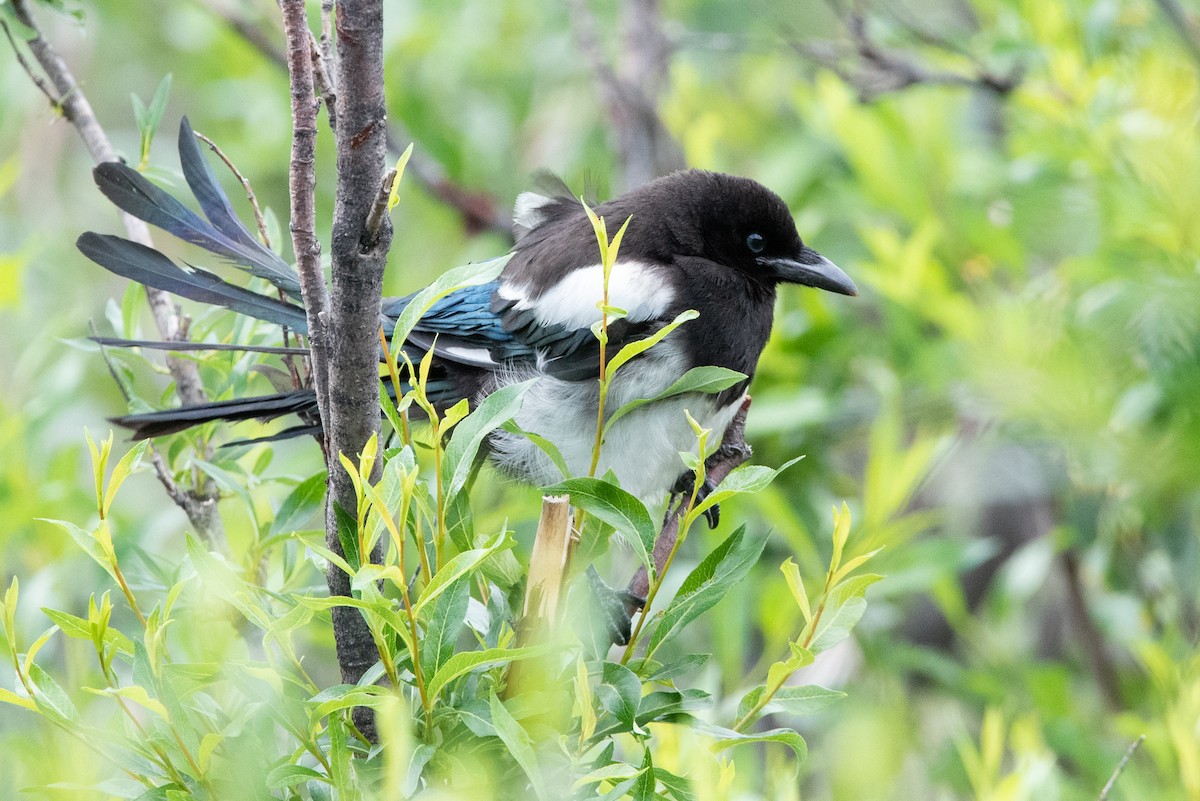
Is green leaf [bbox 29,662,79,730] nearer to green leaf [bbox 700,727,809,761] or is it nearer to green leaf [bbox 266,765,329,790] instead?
green leaf [bbox 266,765,329,790]

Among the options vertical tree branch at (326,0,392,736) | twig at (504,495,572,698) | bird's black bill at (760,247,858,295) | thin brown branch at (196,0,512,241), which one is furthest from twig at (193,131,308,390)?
thin brown branch at (196,0,512,241)

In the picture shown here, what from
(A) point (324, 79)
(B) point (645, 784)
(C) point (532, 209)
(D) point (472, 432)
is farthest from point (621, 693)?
(C) point (532, 209)

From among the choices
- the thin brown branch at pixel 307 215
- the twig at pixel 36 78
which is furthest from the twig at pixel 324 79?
the twig at pixel 36 78

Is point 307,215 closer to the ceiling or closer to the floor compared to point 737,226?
closer to the ceiling

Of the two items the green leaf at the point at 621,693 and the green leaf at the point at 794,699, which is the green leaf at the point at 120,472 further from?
the green leaf at the point at 794,699

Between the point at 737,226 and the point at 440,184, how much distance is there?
185 cm

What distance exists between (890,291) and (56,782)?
238cm

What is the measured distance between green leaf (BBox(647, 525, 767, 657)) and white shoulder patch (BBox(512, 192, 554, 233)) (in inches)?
62.4

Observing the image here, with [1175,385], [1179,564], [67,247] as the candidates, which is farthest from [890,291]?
[67,247]

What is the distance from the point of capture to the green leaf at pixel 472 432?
4.25ft

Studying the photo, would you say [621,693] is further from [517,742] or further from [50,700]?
[50,700]

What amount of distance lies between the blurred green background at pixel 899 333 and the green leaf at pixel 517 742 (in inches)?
20.0

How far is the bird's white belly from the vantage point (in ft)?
7.91

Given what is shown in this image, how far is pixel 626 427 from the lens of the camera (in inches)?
94.7
